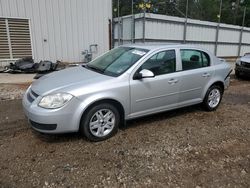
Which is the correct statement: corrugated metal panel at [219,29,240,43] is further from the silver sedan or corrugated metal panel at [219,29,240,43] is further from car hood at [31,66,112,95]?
car hood at [31,66,112,95]

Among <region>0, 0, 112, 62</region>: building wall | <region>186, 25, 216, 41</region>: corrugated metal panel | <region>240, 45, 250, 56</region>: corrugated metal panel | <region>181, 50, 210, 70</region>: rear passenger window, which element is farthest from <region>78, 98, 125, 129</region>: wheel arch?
<region>240, 45, 250, 56</region>: corrugated metal panel

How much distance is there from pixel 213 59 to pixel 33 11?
8.01 metres

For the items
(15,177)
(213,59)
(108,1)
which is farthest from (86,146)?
(108,1)

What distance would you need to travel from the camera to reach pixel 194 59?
4.98m

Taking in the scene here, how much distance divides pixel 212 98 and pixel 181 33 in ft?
35.6

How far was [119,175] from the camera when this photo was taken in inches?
116

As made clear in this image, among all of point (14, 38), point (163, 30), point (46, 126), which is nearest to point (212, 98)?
point (46, 126)

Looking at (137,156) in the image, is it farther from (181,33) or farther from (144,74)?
(181,33)

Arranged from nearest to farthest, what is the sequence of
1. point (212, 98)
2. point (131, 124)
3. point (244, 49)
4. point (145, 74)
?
point (145, 74)
point (131, 124)
point (212, 98)
point (244, 49)

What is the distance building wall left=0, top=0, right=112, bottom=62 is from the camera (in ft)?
32.8

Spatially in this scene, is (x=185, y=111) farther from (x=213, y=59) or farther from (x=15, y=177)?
(x=15, y=177)

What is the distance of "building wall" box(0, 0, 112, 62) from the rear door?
7.49 m

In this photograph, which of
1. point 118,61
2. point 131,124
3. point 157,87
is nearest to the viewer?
point 157,87

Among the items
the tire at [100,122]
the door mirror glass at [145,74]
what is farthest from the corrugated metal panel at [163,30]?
the tire at [100,122]
